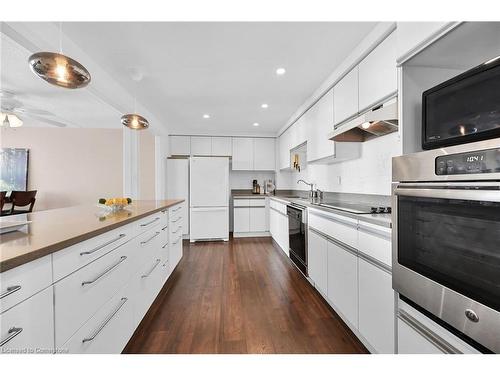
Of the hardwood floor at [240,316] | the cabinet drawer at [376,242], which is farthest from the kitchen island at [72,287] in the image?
the cabinet drawer at [376,242]

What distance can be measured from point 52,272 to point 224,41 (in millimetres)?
1996

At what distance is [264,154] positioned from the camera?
17.0 ft

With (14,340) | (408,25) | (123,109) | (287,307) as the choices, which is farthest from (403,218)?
(123,109)

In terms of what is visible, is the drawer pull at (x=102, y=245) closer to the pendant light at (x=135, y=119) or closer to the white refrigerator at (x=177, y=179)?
the pendant light at (x=135, y=119)

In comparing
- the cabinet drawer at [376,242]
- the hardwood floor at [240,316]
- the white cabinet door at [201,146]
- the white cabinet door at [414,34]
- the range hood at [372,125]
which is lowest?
the hardwood floor at [240,316]

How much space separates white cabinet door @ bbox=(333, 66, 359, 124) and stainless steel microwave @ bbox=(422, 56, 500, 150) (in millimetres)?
1053

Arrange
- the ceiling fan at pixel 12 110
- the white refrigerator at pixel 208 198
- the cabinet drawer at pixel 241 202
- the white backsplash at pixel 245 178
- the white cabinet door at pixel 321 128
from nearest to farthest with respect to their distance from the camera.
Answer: the white cabinet door at pixel 321 128 → the ceiling fan at pixel 12 110 → the white refrigerator at pixel 208 198 → the cabinet drawer at pixel 241 202 → the white backsplash at pixel 245 178

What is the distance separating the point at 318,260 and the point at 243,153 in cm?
343

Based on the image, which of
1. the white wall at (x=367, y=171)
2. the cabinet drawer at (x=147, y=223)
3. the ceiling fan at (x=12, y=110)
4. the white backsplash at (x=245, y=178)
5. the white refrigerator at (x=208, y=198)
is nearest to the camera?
the cabinet drawer at (x=147, y=223)

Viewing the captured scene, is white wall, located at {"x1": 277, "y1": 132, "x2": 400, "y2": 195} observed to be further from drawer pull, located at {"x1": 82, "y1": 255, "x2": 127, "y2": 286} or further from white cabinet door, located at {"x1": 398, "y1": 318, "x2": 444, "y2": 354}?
drawer pull, located at {"x1": 82, "y1": 255, "x2": 127, "y2": 286}

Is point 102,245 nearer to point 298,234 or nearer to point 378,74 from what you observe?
point 298,234

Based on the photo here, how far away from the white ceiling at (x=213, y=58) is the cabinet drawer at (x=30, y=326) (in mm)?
1838

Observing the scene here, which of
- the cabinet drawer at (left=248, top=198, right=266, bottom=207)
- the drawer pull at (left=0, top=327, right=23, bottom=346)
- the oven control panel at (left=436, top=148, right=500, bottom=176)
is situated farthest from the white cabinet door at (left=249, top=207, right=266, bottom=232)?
the drawer pull at (left=0, top=327, right=23, bottom=346)

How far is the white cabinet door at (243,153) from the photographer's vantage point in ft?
16.7
